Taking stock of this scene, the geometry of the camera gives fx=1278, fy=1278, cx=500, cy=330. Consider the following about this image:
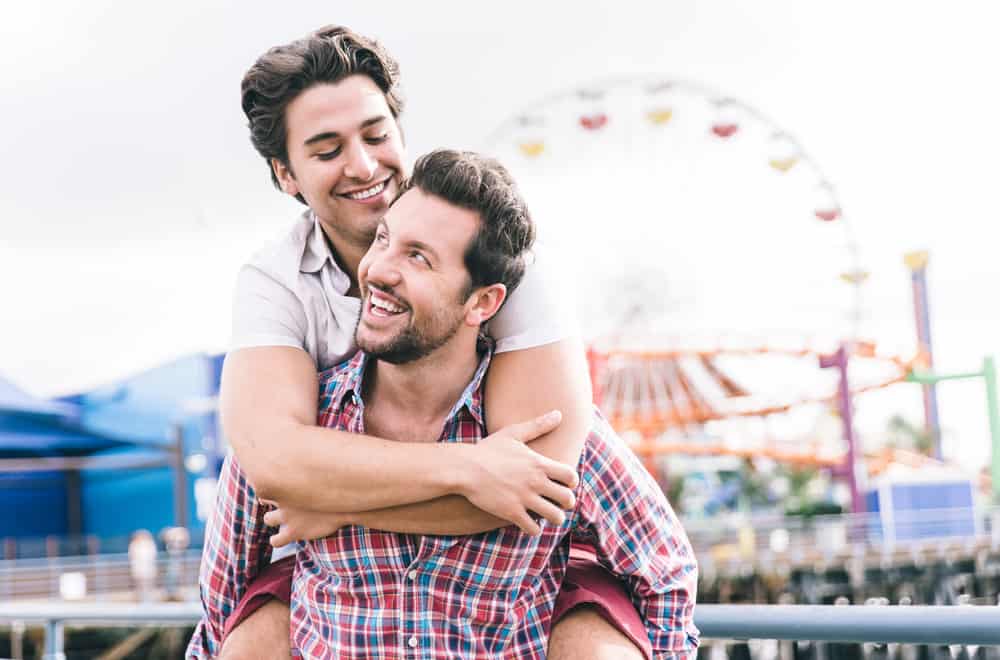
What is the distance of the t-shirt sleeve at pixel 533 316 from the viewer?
139cm

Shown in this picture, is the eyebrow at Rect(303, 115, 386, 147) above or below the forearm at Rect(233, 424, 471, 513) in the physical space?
above

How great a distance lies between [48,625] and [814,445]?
2185cm

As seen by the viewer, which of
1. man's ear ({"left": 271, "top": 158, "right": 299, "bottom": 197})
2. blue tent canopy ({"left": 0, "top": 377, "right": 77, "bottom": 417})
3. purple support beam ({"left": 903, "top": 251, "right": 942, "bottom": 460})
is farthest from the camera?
purple support beam ({"left": 903, "top": 251, "right": 942, "bottom": 460})

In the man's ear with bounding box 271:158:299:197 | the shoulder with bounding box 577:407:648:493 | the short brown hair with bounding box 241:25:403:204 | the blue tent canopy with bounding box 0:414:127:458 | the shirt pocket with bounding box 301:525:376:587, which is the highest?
the blue tent canopy with bounding box 0:414:127:458

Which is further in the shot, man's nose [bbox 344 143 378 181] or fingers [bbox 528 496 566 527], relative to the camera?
man's nose [bbox 344 143 378 181]

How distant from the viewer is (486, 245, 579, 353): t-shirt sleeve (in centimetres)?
139

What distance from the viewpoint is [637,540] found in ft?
4.54

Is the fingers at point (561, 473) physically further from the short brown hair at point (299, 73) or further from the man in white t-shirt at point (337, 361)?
the short brown hair at point (299, 73)

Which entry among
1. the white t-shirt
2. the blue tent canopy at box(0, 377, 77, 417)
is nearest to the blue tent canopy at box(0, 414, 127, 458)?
the blue tent canopy at box(0, 377, 77, 417)

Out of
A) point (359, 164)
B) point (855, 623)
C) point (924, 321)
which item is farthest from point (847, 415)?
point (359, 164)

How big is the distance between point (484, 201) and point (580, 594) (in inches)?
16.8

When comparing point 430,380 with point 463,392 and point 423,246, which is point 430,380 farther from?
point 423,246

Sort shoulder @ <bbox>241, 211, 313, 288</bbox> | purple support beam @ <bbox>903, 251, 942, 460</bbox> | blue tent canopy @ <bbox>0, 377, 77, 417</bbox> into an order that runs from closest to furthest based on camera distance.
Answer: shoulder @ <bbox>241, 211, 313, 288</bbox> < blue tent canopy @ <bbox>0, 377, 77, 417</bbox> < purple support beam @ <bbox>903, 251, 942, 460</bbox>

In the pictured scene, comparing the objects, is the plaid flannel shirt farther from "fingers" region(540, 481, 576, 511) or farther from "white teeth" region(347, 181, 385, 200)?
"white teeth" region(347, 181, 385, 200)
